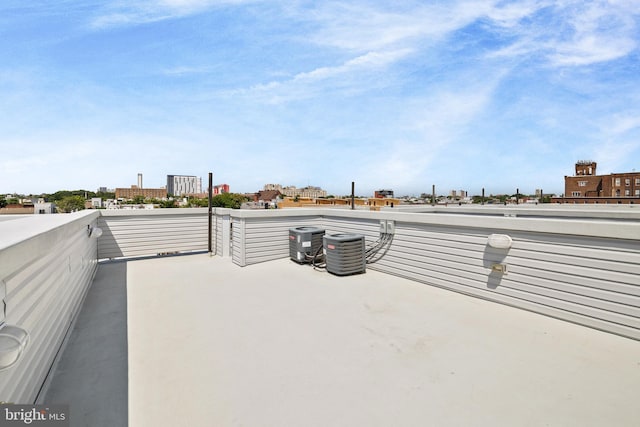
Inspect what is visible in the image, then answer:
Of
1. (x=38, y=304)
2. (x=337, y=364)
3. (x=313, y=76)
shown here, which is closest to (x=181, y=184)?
(x=313, y=76)

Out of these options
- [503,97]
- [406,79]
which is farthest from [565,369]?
[503,97]

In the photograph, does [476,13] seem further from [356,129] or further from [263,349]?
[356,129]

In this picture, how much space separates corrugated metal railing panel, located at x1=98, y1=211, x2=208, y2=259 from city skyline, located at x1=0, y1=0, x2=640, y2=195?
5.53 ft

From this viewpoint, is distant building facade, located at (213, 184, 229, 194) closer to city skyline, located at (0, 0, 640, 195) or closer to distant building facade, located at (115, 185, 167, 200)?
city skyline, located at (0, 0, 640, 195)

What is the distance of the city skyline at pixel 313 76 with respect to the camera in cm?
671

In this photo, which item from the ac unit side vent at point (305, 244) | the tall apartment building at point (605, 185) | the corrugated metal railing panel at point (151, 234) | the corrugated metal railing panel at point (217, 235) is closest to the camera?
the ac unit side vent at point (305, 244)

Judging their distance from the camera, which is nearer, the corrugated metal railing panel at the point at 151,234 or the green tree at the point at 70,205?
the corrugated metal railing panel at the point at 151,234

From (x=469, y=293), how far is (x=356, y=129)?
13527 millimetres

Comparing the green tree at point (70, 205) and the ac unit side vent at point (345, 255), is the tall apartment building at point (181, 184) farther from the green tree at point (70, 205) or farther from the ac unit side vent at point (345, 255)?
the ac unit side vent at point (345, 255)

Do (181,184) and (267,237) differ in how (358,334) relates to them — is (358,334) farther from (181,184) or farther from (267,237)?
(181,184)

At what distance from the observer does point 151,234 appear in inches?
301

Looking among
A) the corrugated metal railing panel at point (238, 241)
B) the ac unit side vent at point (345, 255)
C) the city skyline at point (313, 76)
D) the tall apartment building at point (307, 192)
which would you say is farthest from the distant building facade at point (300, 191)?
the ac unit side vent at point (345, 255)

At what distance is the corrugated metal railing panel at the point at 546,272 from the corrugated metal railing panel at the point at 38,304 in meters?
5.15

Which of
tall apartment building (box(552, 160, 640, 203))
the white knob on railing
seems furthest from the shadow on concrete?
tall apartment building (box(552, 160, 640, 203))
